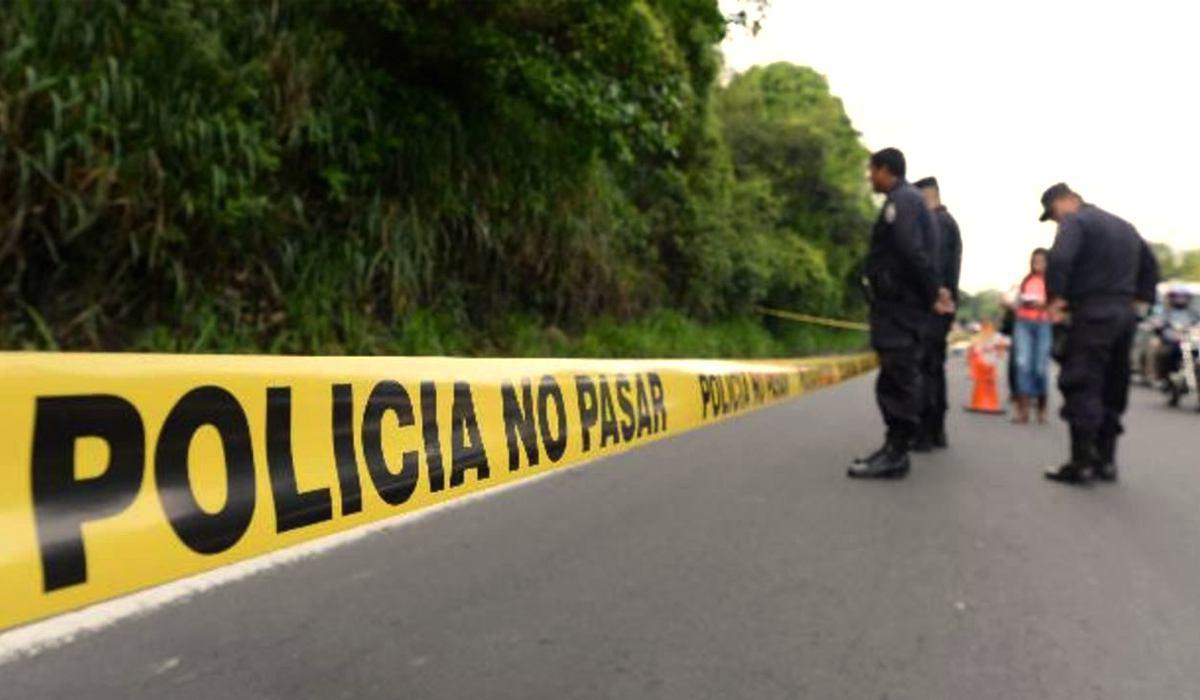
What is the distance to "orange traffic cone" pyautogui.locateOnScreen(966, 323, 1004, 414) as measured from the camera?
1169 cm

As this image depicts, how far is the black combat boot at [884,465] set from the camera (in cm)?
631

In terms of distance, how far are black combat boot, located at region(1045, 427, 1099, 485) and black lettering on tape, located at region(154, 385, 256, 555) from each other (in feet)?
18.3

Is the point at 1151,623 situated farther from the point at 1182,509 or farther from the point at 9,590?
the point at 9,590

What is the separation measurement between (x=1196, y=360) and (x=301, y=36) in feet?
34.1

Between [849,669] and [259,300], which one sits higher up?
[259,300]

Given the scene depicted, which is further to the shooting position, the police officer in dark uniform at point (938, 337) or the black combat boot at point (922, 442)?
the black combat boot at point (922, 442)

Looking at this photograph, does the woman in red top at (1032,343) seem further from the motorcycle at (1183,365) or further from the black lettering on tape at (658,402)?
the black lettering on tape at (658,402)

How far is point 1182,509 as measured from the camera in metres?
5.55

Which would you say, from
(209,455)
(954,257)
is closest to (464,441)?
(209,455)

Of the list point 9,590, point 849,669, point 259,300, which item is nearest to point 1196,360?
point 259,300

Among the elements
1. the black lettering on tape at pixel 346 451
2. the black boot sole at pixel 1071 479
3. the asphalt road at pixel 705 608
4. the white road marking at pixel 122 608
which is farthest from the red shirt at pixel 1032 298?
the black lettering on tape at pixel 346 451

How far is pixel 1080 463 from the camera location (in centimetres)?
631

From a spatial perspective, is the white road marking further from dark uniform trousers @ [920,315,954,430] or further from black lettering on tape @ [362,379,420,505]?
dark uniform trousers @ [920,315,954,430]

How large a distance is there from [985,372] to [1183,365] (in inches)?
115
